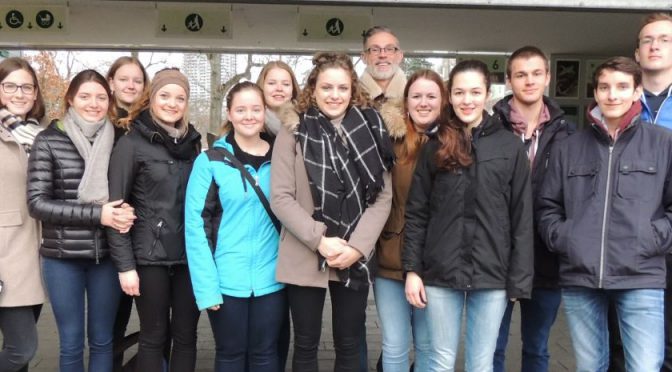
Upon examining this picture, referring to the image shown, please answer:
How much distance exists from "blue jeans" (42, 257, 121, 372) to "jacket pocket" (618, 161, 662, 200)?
283 centimetres

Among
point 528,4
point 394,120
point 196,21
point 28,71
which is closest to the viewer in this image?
point 394,120

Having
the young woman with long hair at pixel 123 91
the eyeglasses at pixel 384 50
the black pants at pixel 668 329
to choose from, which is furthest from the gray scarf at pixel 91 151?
the black pants at pixel 668 329

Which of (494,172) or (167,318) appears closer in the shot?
(494,172)

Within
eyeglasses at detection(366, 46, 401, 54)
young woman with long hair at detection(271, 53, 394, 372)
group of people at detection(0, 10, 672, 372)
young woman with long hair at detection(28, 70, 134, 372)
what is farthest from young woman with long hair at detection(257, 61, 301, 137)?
young woman with long hair at detection(28, 70, 134, 372)

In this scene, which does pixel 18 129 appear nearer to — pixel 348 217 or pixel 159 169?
pixel 159 169

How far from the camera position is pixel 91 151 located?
329 centimetres

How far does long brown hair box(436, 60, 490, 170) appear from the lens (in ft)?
9.78

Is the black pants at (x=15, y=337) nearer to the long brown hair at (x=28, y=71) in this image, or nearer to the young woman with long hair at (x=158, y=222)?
the young woman with long hair at (x=158, y=222)

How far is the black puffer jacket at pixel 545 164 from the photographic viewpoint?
327 centimetres

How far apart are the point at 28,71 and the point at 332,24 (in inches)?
173

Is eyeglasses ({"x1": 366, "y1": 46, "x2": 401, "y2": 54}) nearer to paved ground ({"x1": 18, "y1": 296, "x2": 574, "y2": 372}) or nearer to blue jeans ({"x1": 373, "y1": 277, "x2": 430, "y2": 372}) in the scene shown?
blue jeans ({"x1": 373, "y1": 277, "x2": 430, "y2": 372})

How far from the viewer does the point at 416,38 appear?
29.8 feet

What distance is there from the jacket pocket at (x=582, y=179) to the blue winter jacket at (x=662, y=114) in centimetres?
54

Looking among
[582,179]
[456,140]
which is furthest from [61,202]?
[582,179]
